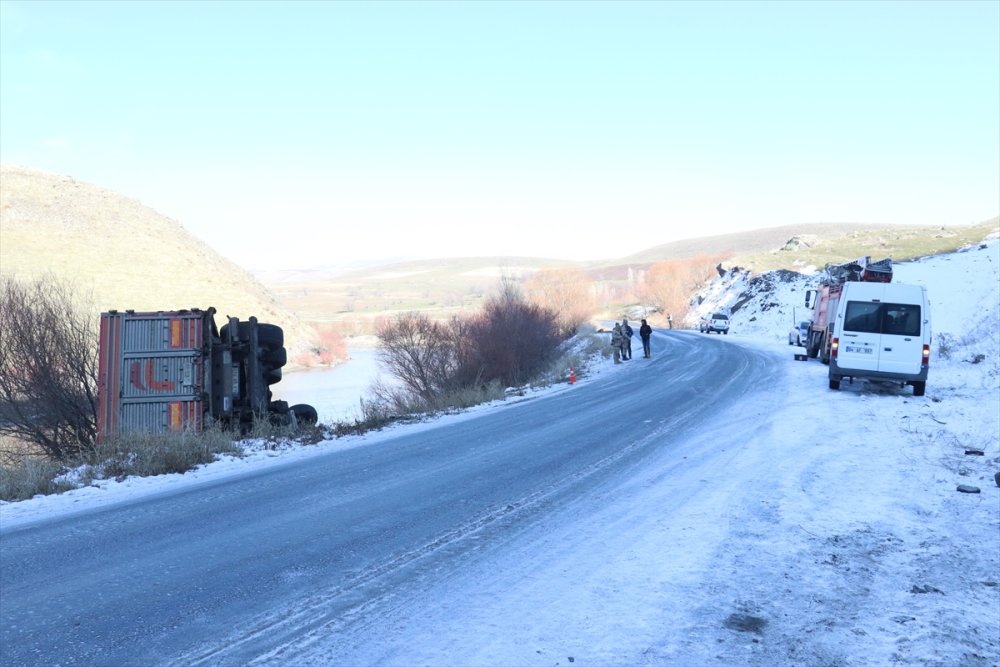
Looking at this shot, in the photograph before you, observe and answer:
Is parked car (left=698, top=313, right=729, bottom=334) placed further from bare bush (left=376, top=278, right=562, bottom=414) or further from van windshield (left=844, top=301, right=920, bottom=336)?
van windshield (left=844, top=301, right=920, bottom=336)

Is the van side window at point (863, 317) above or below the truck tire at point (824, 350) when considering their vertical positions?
above

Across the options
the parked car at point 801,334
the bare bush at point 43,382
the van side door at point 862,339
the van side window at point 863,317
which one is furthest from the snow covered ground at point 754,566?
the parked car at point 801,334

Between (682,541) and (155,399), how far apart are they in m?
11.3

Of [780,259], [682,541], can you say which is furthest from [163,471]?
[780,259]

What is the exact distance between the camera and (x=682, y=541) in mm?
6008

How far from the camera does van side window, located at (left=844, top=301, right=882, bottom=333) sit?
1778cm

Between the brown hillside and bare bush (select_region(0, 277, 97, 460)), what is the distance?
38.3 metres

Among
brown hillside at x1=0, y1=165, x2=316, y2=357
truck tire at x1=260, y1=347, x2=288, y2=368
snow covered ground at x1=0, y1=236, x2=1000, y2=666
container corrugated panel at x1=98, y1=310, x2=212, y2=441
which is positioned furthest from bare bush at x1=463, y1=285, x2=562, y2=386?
brown hillside at x1=0, y1=165, x2=316, y2=357

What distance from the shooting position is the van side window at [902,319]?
57.2 feet

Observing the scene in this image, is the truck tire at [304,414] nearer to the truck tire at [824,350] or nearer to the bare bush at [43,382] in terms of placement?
the bare bush at [43,382]

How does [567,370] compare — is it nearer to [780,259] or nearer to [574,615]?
[574,615]

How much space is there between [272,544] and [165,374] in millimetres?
9019

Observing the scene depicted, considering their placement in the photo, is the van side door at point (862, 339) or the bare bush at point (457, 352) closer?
the van side door at point (862, 339)

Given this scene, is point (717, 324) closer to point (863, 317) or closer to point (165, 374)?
point (863, 317)
